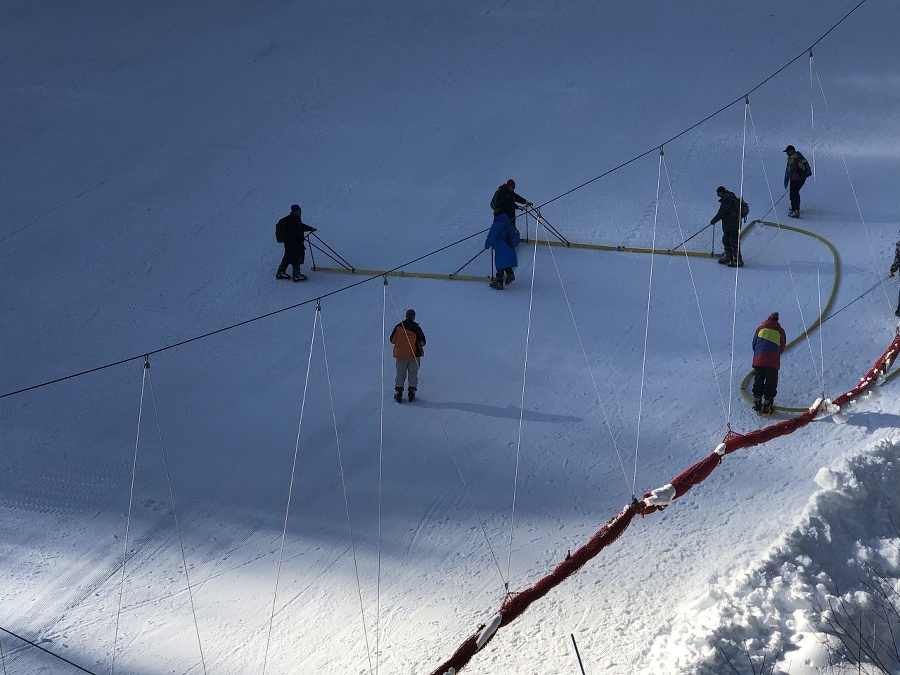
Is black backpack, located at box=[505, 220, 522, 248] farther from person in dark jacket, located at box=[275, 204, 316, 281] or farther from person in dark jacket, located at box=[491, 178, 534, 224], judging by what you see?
person in dark jacket, located at box=[275, 204, 316, 281]

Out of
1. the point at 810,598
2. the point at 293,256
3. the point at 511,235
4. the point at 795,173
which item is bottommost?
the point at 810,598

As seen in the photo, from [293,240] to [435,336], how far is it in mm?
2948

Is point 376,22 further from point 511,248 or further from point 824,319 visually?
point 824,319

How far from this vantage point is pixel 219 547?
36.6 feet

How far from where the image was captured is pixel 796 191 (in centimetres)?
1708

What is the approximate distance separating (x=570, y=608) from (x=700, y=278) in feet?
23.5

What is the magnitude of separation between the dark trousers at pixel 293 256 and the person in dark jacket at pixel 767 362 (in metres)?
7.12

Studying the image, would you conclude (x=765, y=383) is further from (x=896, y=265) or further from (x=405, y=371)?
(x=405, y=371)

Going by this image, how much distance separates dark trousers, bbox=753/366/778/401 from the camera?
40.4 feet

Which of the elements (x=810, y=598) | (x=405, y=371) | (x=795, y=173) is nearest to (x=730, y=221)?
(x=795, y=173)

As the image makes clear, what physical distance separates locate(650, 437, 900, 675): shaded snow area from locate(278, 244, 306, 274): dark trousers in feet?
28.5

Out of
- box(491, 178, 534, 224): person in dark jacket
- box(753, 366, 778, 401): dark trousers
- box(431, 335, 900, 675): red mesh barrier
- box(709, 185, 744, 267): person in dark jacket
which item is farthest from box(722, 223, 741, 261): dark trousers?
box(431, 335, 900, 675): red mesh barrier

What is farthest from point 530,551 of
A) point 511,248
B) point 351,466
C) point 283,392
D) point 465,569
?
point 511,248

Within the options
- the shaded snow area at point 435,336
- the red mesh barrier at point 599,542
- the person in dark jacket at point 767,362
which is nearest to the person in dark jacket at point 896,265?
the shaded snow area at point 435,336
